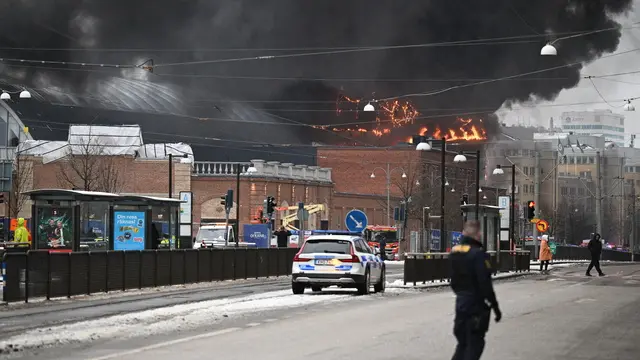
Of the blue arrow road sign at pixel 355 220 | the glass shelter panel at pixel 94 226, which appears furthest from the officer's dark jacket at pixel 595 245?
the glass shelter panel at pixel 94 226

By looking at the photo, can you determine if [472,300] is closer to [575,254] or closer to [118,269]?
[118,269]

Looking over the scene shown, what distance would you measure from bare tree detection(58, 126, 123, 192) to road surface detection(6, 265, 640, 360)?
187 ft

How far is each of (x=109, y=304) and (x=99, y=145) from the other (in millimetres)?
61688

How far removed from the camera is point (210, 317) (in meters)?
22.9

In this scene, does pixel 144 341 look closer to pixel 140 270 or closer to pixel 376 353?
pixel 376 353

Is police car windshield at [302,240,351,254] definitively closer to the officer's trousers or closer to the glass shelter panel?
the glass shelter panel

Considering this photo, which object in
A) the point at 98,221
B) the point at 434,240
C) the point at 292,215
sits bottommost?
the point at 434,240

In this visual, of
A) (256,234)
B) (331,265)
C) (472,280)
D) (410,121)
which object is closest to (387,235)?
(256,234)

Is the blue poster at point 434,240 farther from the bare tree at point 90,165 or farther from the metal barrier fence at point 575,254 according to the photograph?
the bare tree at point 90,165

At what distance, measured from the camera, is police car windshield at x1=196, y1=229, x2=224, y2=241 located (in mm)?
64688

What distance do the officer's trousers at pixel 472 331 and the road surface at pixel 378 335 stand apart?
295 centimetres

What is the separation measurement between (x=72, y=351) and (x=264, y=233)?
58.2 metres

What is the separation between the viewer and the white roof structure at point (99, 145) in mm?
88688

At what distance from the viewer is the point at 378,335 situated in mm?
19250
